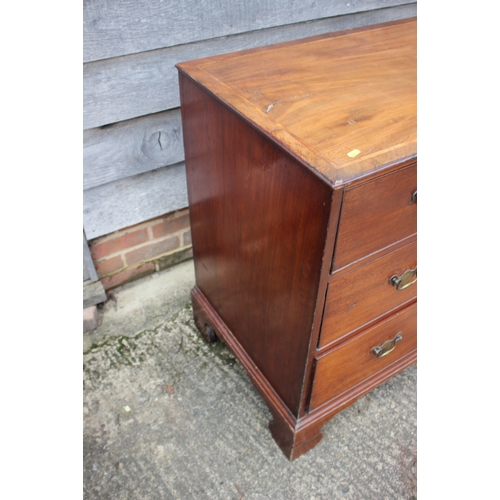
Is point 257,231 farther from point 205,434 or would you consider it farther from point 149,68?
point 205,434

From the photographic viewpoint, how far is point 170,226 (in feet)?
5.37

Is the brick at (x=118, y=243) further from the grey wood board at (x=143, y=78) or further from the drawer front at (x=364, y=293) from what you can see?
the drawer front at (x=364, y=293)

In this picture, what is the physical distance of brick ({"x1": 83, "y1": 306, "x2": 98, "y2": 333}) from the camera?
1560mm

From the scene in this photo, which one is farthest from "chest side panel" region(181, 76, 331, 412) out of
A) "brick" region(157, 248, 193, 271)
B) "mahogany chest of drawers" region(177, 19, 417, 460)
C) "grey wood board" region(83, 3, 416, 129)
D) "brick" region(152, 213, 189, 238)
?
"brick" region(157, 248, 193, 271)

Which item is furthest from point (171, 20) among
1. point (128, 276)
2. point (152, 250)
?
point (128, 276)

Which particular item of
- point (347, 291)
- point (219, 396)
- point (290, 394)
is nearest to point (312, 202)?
point (347, 291)

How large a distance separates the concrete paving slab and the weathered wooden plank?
1.91 ft

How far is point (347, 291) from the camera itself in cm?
90

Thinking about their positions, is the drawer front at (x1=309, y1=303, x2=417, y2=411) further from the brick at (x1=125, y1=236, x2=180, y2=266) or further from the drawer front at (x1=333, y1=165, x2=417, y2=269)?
the brick at (x1=125, y1=236, x2=180, y2=266)

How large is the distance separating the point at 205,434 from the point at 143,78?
104 cm

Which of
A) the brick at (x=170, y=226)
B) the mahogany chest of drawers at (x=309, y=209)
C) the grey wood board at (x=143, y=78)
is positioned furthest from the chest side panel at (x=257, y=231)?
the brick at (x=170, y=226)

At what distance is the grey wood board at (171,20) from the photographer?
1.06m
